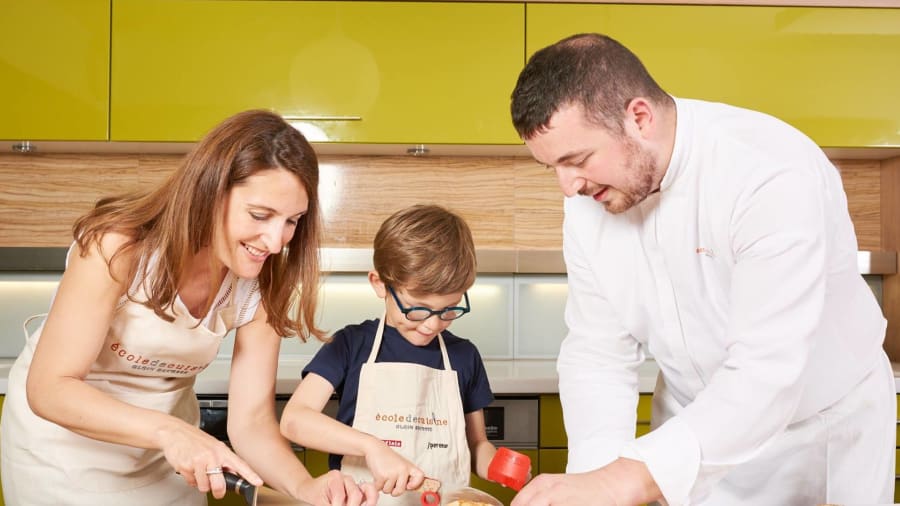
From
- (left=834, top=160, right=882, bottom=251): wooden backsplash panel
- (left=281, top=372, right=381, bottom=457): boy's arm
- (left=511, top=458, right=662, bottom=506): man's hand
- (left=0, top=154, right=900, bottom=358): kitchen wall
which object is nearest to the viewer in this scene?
(left=511, top=458, right=662, bottom=506): man's hand

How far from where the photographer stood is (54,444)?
129 centimetres

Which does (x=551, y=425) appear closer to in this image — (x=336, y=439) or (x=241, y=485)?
(x=336, y=439)

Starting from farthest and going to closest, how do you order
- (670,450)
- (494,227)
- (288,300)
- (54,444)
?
(494,227) < (288,300) < (54,444) < (670,450)

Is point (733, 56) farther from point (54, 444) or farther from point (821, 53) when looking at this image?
point (54, 444)

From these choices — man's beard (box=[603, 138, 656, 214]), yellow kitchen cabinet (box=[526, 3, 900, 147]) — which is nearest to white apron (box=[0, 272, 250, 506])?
man's beard (box=[603, 138, 656, 214])

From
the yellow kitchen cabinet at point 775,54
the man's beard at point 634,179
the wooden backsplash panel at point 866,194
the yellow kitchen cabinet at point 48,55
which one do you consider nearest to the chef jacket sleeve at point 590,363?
the man's beard at point 634,179

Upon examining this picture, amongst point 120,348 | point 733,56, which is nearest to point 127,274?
point 120,348

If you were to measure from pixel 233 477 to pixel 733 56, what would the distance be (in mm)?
1944

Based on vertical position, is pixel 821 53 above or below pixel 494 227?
above

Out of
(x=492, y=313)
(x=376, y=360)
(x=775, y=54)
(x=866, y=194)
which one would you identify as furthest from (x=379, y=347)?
(x=866, y=194)

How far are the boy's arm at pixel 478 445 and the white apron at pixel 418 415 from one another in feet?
0.10

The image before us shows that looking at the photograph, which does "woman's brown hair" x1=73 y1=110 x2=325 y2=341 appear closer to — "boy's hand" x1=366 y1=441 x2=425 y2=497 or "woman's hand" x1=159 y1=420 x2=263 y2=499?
"woman's hand" x1=159 y1=420 x2=263 y2=499

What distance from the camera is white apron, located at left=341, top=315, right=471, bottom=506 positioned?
5.15ft

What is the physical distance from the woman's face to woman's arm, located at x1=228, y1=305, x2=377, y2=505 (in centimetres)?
22
